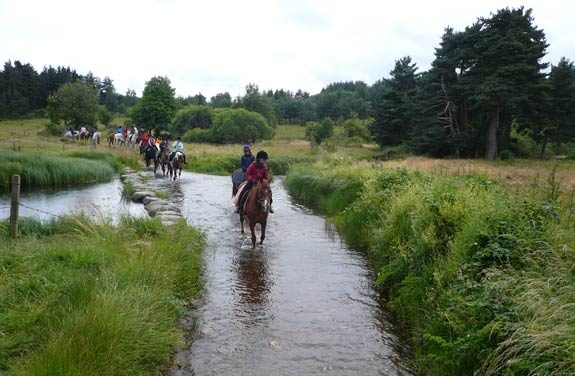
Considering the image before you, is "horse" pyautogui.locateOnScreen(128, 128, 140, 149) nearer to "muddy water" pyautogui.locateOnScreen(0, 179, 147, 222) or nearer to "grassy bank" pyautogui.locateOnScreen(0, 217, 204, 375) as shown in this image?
"muddy water" pyautogui.locateOnScreen(0, 179, 147, 222)

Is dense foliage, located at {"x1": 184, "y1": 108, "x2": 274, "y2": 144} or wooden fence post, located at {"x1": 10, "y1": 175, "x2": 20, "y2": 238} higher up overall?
dense foliage, located at {"x1": 184, "y1": 108, "x2": 274, "y2": 144}

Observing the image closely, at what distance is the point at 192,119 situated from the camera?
87938 millimetres

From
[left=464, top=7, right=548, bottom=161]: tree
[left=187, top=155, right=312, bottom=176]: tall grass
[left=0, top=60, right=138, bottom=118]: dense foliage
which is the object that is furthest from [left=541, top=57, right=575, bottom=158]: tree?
[left=0, top=60, right=138, bottom=118]: dense foliage

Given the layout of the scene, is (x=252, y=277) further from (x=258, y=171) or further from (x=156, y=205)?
(x=156, y=205)

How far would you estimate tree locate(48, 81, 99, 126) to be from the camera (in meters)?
59.1

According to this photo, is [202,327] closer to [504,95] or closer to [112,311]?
[112,311]

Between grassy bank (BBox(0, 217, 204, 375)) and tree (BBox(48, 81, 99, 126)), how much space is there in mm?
58312

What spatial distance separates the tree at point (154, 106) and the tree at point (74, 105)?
1179cm

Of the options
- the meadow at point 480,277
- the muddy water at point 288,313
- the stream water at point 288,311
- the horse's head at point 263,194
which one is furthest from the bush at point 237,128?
the meadow at point 480,277

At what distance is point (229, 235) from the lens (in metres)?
11.8

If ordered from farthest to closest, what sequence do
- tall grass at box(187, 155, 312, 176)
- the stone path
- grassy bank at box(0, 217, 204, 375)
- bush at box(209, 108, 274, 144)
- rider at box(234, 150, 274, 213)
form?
bush at box(209, 108, 274, 144) → tall grass at box(187, 155, 312, 176) → the stone path → rider at box(234, 150, 274, 213) → grassy bank at box(0, 217, 204, 375)

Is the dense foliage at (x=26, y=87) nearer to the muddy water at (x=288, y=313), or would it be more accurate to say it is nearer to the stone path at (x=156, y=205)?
the stone path at (x=156, y=205)

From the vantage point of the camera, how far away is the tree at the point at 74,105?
59.1 m

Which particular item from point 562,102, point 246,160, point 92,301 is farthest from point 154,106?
point 92,301
